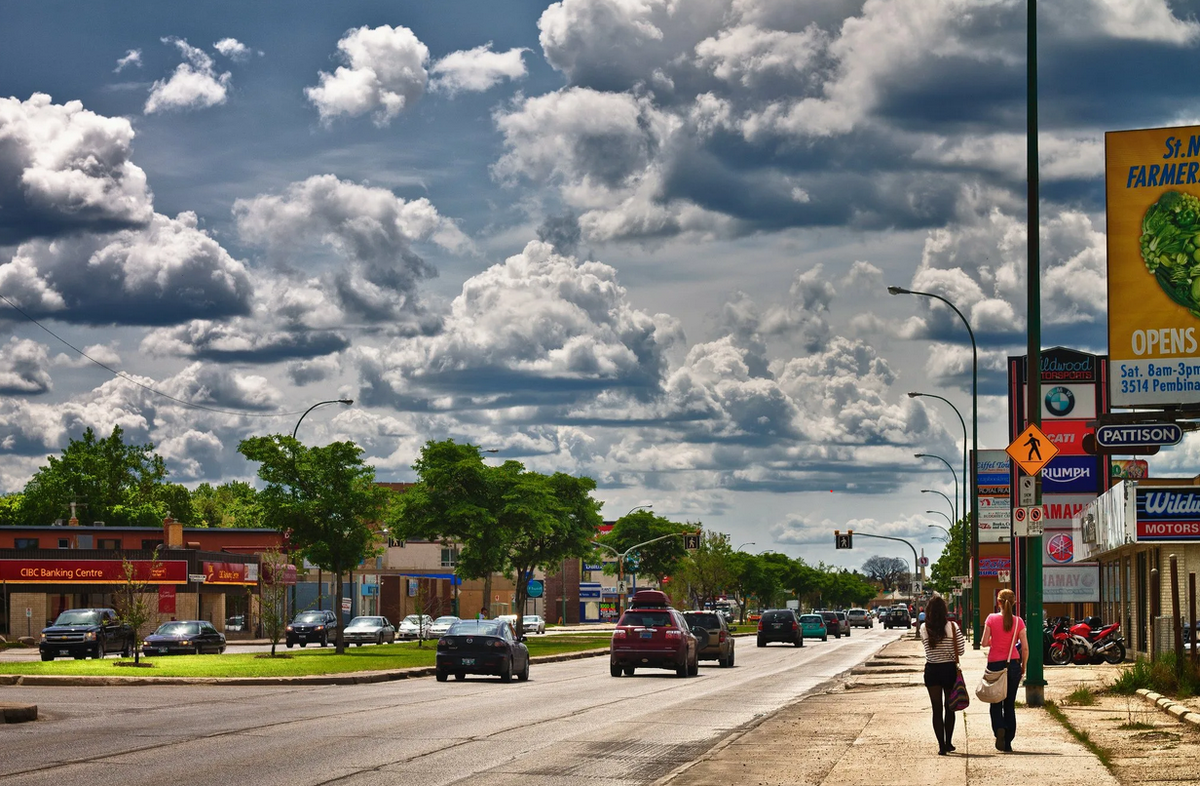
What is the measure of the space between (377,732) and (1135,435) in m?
12.0

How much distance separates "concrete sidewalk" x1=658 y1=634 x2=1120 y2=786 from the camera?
13844mm

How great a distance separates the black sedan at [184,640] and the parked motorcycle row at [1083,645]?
28060 mm

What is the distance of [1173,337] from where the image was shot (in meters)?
24.5

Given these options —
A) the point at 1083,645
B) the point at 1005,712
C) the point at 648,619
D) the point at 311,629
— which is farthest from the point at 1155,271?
the point at 311,629

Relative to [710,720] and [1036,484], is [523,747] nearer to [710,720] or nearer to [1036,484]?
[710,720]

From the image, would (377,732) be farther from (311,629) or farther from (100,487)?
(100,487)

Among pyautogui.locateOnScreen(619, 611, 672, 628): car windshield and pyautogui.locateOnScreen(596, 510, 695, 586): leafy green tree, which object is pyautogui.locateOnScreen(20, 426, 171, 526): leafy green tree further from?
pyautogui.locateOnScreen(619, 611, 672, 628): car windshield

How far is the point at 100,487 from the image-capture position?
427ft

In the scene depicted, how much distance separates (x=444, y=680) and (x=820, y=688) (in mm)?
8550

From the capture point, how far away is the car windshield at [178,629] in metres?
50.2

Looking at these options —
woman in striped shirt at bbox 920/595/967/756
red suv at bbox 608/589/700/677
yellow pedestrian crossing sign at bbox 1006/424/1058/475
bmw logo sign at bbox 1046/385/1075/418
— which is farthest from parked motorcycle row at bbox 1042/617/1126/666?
woman in striped shirt at bbox 920/595/967/756

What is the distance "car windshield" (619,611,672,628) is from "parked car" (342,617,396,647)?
89.4 ft

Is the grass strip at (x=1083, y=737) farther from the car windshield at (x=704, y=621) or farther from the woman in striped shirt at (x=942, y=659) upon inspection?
the car windshield at (x=704, y=621)

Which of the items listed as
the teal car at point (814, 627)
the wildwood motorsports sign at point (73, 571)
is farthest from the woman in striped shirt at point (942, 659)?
the teal car at point (814, 627)
